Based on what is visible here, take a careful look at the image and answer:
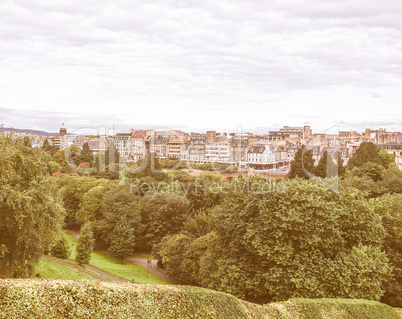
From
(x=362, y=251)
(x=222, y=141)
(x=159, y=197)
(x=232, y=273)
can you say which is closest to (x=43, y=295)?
(x=232, y=273)

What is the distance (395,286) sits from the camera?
66.7ft

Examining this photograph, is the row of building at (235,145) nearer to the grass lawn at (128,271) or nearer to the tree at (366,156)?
the tree at (366,156)

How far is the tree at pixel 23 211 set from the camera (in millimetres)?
16047

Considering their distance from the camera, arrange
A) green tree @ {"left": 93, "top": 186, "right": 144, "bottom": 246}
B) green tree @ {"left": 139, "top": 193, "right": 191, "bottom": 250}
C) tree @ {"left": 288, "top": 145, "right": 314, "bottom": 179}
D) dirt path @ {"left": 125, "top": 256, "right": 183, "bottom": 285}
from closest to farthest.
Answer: dirt path @ {"left": 125, "top": 256, "right": 183, "bottom": 285}
green tree @ {"left": 93, "top": 186, "right": 144, "bottom": 246}
green tree @ {"left": 139, "top": 193, "right": 191, "bottom": 250}
tree @ {"left": 288, "top": 145, "right": 314, "bottom": 179}

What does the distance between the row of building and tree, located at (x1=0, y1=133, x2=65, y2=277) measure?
77226 millimetres

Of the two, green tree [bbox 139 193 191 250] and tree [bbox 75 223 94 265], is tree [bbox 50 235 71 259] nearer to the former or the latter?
tree [bbox 75 223 94 265]

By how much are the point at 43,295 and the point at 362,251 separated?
611 inches

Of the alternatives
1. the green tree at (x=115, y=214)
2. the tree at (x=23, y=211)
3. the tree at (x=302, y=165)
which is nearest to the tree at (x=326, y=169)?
the tree at (x=302, y=165)

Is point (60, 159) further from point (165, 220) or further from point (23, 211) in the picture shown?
point (23, 211)

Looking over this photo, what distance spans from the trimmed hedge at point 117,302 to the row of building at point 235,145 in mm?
85216

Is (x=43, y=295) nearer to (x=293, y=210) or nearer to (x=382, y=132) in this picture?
(x=293, y=210)

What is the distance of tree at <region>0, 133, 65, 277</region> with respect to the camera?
632 inches

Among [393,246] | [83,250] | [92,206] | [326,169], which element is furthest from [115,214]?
[326,169]

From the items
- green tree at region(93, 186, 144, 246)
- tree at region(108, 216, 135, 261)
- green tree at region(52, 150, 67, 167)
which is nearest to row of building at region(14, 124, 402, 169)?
green tree at region(52, 150, 67, 167)
